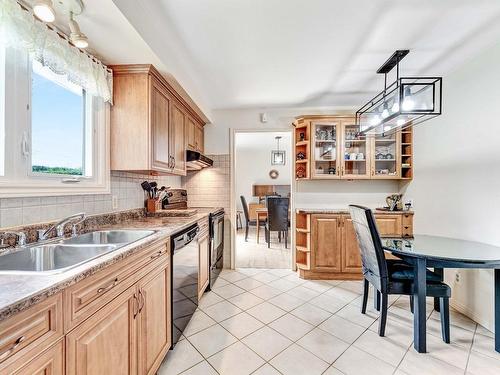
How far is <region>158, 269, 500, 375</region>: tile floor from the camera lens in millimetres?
1583

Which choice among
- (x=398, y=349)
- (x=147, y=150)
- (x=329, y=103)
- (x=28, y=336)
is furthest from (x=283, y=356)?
(x=329, y=103)

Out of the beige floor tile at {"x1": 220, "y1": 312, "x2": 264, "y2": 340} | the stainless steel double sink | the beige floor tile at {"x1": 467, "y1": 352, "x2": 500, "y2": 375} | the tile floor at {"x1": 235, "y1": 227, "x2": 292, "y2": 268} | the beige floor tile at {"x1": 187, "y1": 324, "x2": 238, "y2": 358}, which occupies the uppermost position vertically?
the stainless steel double sink

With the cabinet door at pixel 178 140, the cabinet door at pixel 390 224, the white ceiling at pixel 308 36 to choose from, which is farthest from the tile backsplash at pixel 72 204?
the cabinet door at pixel 390 224

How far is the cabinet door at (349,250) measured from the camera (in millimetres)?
3070

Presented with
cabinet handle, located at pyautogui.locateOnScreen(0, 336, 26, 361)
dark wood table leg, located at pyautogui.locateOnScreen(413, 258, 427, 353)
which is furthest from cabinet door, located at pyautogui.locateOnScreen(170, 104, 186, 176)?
dark wood table leg, located at pyautogui.locateOnScreen(413, 258, 427, 353)

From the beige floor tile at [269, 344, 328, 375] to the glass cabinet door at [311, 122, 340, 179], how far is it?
83.6 inches

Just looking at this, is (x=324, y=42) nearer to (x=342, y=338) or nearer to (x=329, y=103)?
(x=329, y=103)

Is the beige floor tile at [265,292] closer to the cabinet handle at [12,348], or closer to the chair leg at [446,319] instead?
the chair leg at [446,319]

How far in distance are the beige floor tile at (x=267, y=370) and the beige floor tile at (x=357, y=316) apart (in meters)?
0.95

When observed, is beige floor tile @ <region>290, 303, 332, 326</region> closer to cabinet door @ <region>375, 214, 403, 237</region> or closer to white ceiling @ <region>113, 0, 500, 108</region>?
cabinet door @ <region>375, 214, 403, 237</region>

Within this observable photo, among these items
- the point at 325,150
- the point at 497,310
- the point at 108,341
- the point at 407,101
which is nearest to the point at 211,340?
the point at 108,341

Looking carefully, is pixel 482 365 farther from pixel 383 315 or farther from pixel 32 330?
pixel 32 330

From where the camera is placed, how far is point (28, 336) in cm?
67

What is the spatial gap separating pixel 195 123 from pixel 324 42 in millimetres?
1882
